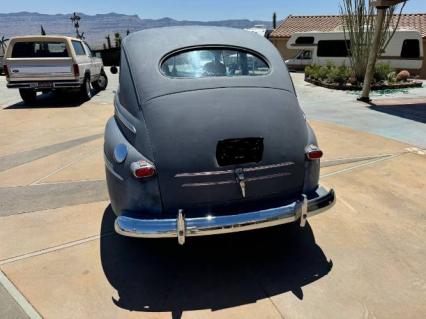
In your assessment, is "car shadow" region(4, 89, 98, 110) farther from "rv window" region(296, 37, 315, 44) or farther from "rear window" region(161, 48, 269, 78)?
"rv window" region(296, 37, 315, 44)

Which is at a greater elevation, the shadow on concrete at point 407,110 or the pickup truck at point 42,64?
the pickup truck at point 42,64

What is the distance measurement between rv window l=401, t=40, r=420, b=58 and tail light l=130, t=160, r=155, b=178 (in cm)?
2073

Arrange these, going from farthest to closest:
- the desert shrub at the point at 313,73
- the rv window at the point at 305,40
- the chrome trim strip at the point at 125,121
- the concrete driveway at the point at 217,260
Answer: the rv window at the point at 305,40 < the desert shrub at the point at 313,73 < the chrome trim strip at the point at 125,121 < the concrete driveway at the point at 217,260

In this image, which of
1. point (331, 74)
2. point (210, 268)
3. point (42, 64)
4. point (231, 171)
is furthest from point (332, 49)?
point (210, 268)

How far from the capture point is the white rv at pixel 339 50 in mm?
19203

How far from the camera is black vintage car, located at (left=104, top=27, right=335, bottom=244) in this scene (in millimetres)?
2855

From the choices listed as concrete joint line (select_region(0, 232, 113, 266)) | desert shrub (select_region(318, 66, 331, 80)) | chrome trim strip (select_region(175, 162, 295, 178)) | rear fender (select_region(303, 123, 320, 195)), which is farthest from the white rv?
concrete joint line (select_region(0, 232, 113, 266))

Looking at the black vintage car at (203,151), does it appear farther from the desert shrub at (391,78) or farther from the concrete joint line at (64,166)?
the desert shrub at (391,78)

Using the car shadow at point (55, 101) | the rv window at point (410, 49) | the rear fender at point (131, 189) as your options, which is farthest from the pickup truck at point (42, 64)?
the rv window at point (410, 49)

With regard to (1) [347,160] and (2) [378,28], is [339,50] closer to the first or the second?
(2) [378,28]

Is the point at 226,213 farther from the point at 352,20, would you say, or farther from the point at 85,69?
the point at 352,20

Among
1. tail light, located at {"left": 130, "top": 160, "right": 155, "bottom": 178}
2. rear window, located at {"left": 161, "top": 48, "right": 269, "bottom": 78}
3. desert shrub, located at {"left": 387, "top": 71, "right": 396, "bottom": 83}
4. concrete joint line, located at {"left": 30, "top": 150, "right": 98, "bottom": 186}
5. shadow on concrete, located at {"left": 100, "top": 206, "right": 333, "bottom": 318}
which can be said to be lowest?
shadow on concrete, located at {"left": 100, "top": 206, "right": 333, "bottom": 318}

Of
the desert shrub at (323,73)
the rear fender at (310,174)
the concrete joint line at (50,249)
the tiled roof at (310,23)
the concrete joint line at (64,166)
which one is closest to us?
the rear fender at (310,174)

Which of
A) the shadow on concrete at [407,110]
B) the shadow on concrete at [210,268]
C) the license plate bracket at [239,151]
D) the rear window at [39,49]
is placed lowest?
the shadow on concrete at [210,268]
